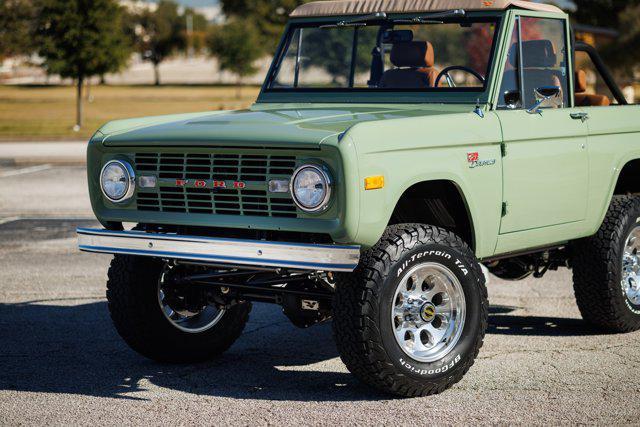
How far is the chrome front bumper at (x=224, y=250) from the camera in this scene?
4844 millimetres

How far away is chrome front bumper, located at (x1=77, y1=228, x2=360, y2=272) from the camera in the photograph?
4.84 metres

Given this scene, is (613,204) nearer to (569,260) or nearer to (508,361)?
(569,260)

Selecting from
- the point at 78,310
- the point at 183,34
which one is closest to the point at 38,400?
the point at 78,310

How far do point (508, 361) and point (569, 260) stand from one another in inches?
43.4

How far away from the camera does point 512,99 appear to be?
6.16m

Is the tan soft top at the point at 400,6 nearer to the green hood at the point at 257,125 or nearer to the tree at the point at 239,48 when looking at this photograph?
the green hood at the point at 257,125

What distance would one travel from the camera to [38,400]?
5.35 meters

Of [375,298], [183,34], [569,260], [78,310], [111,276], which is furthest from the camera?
[183,34]

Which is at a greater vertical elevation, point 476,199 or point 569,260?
point 476,199

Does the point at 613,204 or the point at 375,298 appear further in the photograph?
the point at 613,204

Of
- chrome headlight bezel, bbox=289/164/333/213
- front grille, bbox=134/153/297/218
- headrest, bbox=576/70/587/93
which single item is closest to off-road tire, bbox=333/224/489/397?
chrome headlight bezel, bbox=289/164/333/213

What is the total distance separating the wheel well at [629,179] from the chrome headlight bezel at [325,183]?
298 centimetres

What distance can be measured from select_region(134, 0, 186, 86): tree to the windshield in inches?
4089

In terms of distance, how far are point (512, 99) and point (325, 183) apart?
5.64 feet
